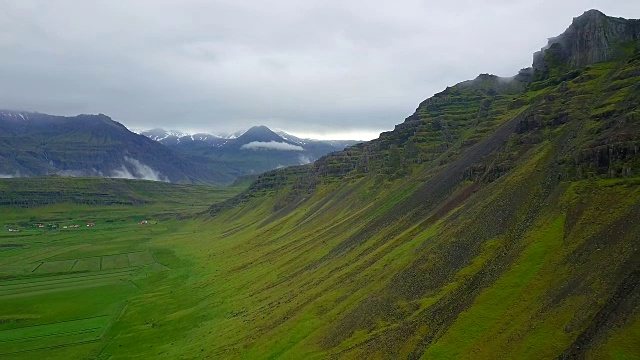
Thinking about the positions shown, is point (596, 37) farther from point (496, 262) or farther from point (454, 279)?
point (454, 279)

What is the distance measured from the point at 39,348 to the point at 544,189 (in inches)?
4575

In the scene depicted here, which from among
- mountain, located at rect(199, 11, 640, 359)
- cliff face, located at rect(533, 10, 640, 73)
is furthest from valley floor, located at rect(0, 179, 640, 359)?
cliff face, located at rect(533, 10, 640, 73)

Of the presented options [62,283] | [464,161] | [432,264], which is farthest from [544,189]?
[62,283]

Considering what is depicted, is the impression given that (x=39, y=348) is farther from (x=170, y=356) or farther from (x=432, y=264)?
(x=432, y=264)

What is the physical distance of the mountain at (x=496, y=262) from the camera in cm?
6341

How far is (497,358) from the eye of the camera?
6038 centimetres

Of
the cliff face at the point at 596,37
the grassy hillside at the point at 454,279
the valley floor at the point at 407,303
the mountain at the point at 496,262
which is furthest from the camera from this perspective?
the cliff face at the point at 596,37

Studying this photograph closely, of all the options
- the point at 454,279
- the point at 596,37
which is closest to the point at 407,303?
the point at 454,279

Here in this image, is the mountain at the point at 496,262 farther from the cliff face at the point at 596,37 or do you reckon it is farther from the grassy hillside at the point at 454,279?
the cliff face at the point at 596,37

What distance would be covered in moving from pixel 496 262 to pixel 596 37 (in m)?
117

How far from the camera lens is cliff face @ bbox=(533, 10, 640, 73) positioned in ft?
522

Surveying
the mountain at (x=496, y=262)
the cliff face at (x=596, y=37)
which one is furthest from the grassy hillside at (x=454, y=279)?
the cliff face at (x=596, y=37)

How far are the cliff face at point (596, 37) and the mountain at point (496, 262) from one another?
78 cm

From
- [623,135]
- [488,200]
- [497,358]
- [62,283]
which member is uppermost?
[623,135]
